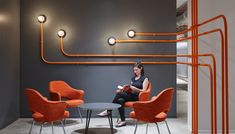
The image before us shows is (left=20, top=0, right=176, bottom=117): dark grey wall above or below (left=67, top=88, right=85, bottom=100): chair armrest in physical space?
above

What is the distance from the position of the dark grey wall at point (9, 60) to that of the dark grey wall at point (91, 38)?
9.3 inches

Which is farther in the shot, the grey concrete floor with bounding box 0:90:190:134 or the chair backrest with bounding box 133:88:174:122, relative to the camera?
the grey concrete floor with bounding box 0:90:190:134

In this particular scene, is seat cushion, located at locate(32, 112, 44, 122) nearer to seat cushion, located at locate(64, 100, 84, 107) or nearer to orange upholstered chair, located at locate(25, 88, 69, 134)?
orange upholstered chair, located at locate(25, 88, 69, 134)

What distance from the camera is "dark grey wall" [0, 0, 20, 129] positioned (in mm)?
5898

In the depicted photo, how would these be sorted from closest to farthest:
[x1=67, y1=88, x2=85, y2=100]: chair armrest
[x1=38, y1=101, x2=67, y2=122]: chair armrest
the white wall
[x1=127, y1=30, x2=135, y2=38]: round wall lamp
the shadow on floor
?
[x1=38, y1=101, x2=67, y2=122]: chair armrest, the white wall, the shadow on floor, [x1=67, y1=88, x2=85, y2=100]: chair armrest, [x1=127, y1=30, x2=135, y2=38]: round wall lamp

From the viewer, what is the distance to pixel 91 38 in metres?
7.06

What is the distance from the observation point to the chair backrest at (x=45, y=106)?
4754 millimetres

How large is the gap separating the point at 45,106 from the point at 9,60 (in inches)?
79.5

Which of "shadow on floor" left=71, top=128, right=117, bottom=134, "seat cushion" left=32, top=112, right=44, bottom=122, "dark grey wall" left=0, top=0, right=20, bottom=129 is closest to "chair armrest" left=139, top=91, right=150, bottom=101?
"shadow on floor" left=71, top=128, right=117, bottom=134

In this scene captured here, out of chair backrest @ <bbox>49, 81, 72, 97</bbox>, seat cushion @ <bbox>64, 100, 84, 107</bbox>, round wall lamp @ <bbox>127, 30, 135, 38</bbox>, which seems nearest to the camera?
seat cushion @ <bbox>64, 100, 84, 107</bbox>

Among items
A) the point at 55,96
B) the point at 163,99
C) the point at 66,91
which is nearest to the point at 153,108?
the point at 163,99

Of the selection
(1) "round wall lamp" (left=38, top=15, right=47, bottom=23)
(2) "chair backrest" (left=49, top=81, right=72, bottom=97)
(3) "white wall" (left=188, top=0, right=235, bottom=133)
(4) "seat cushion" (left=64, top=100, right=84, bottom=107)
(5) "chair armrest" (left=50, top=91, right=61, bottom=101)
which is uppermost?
(1) "round wall lamp" (left=38, top=15, right=47, bottom=23)

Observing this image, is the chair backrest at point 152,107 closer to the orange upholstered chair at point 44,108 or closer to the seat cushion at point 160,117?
the seat cushion at point 160,117

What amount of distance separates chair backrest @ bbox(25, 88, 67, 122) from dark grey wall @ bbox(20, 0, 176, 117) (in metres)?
2.20
